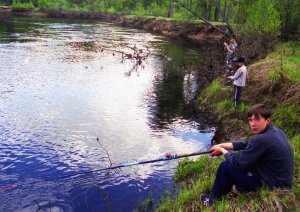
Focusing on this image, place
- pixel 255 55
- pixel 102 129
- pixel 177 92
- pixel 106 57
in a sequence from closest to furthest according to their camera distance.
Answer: pixel 102 129
pixel 177 92
pixel 255 55
pixel 106 57

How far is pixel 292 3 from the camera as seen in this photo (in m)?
25.7

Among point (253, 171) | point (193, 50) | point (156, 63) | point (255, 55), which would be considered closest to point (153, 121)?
point (253, 171)

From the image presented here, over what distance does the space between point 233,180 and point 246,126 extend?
680 centimetres

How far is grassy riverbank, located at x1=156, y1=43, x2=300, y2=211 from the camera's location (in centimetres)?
616

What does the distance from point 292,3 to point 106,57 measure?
14741 millimetres

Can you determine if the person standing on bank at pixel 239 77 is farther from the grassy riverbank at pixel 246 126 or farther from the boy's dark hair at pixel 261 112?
the boy's dark hair at pixel 261 112

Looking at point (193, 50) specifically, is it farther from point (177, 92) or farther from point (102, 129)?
point (102, 129)

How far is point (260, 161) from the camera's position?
5781 mm

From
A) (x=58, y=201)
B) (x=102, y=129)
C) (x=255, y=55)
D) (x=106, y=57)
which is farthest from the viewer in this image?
(x=106, y=57)

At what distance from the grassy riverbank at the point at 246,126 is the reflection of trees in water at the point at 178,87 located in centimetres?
104

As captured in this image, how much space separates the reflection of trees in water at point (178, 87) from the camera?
14891mm

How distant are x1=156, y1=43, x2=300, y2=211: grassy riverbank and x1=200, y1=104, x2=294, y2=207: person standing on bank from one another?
24cm

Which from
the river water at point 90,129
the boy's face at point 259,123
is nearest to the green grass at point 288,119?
the river water at point 90,129

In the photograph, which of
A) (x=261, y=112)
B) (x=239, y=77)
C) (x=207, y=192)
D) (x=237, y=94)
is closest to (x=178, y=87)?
(x=237, y=94)
